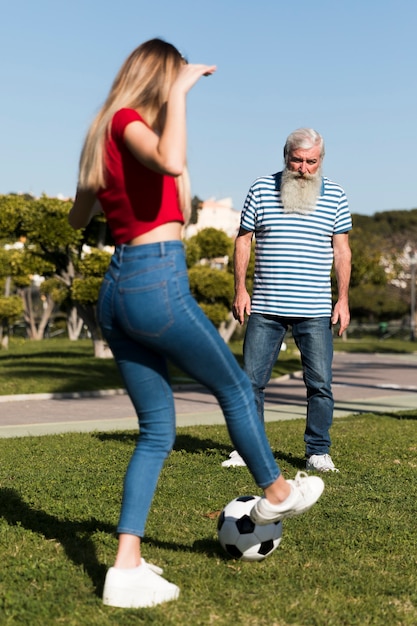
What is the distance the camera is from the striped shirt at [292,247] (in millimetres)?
6055

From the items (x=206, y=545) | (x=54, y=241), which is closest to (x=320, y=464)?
(x=206, y=545)

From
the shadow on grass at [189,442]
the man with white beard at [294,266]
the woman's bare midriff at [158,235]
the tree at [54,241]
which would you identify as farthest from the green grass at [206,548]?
the tree at [54,241]

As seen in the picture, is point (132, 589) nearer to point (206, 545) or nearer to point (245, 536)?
point (245, 536)

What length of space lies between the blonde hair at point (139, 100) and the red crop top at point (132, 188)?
0.03 m

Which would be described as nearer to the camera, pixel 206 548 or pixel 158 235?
pixel 158 235

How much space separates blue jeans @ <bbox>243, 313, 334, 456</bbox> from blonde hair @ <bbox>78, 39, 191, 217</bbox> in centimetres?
293

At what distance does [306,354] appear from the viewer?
625 centimetres

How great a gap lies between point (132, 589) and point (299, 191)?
3.36 m

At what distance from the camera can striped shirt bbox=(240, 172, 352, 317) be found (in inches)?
238

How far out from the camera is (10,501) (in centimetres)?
510

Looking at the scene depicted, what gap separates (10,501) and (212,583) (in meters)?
1.92

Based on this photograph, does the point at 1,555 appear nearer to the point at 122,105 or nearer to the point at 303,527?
the point at 303,527

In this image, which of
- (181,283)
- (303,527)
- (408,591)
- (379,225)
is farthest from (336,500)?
(379,225)

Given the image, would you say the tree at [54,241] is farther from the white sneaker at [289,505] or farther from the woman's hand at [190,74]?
the woman's hand at [190,74]
